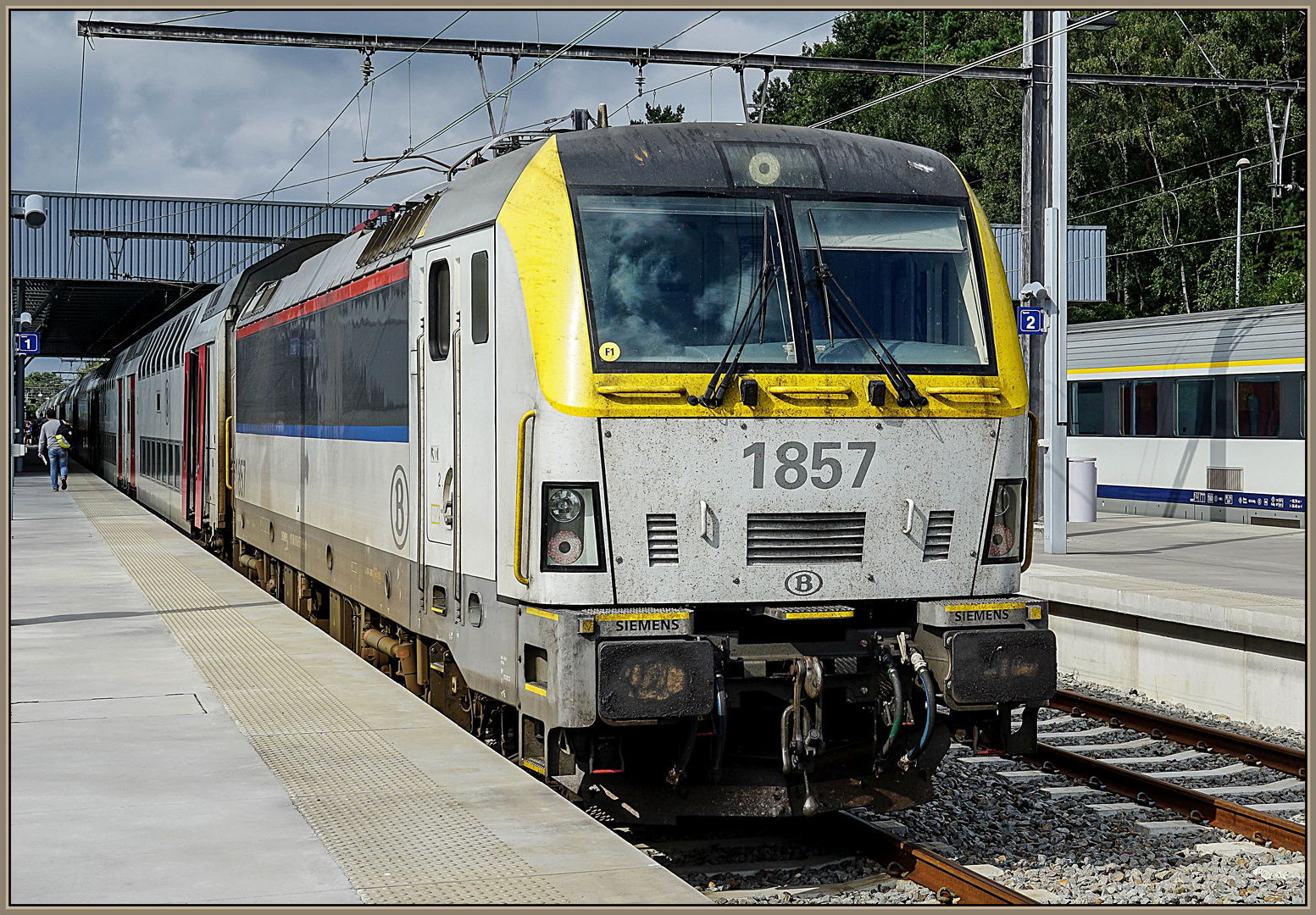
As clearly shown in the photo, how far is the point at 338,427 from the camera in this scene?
410 inches

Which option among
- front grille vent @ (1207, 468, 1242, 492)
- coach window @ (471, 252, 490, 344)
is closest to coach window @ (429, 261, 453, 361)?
coach window @ (471, 252, 490, 344)

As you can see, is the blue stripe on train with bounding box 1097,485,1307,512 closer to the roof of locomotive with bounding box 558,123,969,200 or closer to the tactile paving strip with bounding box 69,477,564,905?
the roof of locomotive with bounding box 558,123,969,200

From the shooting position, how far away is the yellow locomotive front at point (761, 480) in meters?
6.40

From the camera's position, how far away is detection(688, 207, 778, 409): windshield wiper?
6.46m

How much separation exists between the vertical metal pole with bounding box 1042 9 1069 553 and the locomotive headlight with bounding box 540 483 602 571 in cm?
1132

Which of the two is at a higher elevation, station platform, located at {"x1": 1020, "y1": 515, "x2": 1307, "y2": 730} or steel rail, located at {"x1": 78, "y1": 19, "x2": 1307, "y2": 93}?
steel rail, located at {"x1": 78, "y1": 19, "x2": 1307, "y2": 93}

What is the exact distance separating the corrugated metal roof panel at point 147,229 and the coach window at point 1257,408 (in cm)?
2233

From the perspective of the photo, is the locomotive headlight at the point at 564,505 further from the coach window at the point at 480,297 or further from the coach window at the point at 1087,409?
the coach window at the point at 1087,409

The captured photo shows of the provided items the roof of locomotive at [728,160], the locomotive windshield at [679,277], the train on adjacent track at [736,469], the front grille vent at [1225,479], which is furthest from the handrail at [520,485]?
the front grille vent at [1225,479]

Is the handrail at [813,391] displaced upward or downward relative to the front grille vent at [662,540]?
upward

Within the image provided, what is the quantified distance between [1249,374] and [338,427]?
16156mm

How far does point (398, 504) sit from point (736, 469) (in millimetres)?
2848

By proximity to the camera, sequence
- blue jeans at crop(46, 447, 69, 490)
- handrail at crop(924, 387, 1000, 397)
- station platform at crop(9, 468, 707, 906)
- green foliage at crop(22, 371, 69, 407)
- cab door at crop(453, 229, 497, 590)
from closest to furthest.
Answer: station platform at crop(9, 468, 707, 906) → handrail at crop(924, 387, 1000, 397) → cab door at crop(453, 229, 497, 590) → blue jeans at crop(46, 447, 69, 490) → green foliage at crop(22, 371, 69, 407)

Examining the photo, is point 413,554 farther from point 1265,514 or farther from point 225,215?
point 225,215
